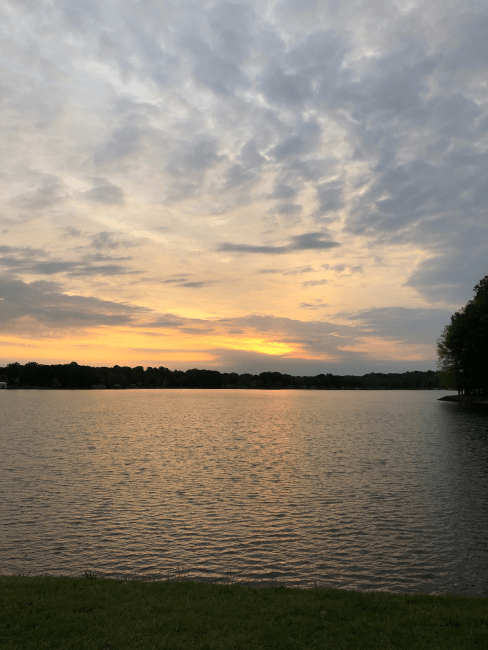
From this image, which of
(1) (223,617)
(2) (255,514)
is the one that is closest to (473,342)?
(2) (255,514)

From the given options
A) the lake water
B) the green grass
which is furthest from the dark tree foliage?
the green grass

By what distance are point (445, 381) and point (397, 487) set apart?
137856 millimetres

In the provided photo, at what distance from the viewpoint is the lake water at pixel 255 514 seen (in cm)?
1830

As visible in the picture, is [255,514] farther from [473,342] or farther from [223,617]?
[473,342]

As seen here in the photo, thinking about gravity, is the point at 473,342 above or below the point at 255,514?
above

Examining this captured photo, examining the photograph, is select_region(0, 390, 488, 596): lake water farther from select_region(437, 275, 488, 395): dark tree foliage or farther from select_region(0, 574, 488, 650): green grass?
select_region(437, 275, 488, 395): dark tree foliage

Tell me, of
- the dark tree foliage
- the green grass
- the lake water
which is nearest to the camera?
the green grass

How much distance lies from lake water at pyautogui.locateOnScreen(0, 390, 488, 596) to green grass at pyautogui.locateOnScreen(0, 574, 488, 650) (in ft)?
11.0

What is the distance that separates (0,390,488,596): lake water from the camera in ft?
60.0

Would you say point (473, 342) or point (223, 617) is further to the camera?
point (473, 342)

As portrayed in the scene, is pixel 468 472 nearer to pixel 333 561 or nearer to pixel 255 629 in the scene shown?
pixel 333 561

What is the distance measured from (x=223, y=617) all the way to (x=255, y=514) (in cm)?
1406

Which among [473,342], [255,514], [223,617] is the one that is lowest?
[255,514]

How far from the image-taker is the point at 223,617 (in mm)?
12203
